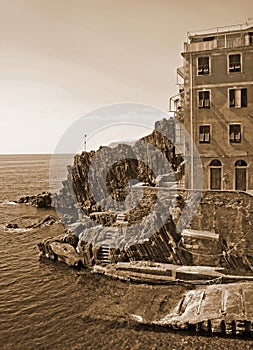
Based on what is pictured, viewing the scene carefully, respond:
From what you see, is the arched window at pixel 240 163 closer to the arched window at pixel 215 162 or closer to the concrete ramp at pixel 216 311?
the arched window at pixel 215 162

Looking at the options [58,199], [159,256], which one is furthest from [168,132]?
[159,256]

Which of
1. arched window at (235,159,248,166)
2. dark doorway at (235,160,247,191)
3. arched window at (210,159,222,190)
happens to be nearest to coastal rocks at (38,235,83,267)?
arched window at (210,159,222,190)

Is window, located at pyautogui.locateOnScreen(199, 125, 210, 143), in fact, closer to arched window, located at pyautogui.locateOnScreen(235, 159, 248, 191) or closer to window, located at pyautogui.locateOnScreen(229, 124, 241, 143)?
window, located at pyautogui.locateOnScreen(229, 124, 241, 143)

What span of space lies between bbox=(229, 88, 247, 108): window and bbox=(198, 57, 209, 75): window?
330cm

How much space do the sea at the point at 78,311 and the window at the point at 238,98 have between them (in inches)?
718

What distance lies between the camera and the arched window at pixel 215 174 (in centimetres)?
3200

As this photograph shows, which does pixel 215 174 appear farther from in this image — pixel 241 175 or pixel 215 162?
pixel 241 175

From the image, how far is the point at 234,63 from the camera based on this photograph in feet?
102

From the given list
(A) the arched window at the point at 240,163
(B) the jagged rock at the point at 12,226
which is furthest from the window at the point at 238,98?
(B) the jagged rock at the point at 12,226

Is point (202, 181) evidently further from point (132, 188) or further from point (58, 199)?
point (58, 199)

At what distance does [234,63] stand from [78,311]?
87.2ft

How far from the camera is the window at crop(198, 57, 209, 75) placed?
3195 cm

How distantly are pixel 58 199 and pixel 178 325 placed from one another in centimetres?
5159

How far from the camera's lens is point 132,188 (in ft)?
109
